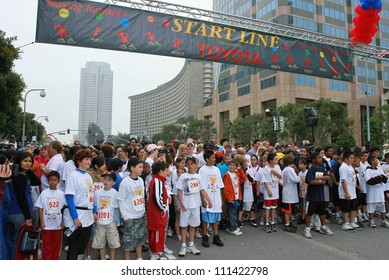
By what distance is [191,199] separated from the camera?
15.8 ft

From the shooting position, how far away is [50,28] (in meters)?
7.58

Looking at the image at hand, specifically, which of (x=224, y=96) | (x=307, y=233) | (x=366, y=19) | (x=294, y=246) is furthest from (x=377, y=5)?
(x=224, y=96)

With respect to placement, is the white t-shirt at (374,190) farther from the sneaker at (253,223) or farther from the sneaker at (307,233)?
the sneaker at (253,223)

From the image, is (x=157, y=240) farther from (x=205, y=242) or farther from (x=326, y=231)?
(x=326, y=231)

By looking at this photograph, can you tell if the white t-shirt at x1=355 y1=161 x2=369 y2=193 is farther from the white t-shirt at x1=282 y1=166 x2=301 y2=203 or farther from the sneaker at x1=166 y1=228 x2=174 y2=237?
the sneaker at x1=166 y1=228 x2=174 y2=237

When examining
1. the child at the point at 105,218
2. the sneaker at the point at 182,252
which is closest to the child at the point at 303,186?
the sneaker at the point at 182,252

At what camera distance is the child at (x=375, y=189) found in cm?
645

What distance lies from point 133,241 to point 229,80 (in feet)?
168

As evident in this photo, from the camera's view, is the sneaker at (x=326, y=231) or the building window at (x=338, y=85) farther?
the building window at (x=338, y=85)

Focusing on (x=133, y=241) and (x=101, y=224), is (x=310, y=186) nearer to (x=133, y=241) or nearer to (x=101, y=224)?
(x=133, y=241)

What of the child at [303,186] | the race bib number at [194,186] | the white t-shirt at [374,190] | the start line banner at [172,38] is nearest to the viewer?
the race bib number at [194,186]

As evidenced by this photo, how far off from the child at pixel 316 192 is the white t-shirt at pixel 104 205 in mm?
3823

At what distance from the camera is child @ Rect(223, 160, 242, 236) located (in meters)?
5.63

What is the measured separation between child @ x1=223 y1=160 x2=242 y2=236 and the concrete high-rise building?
218ft
